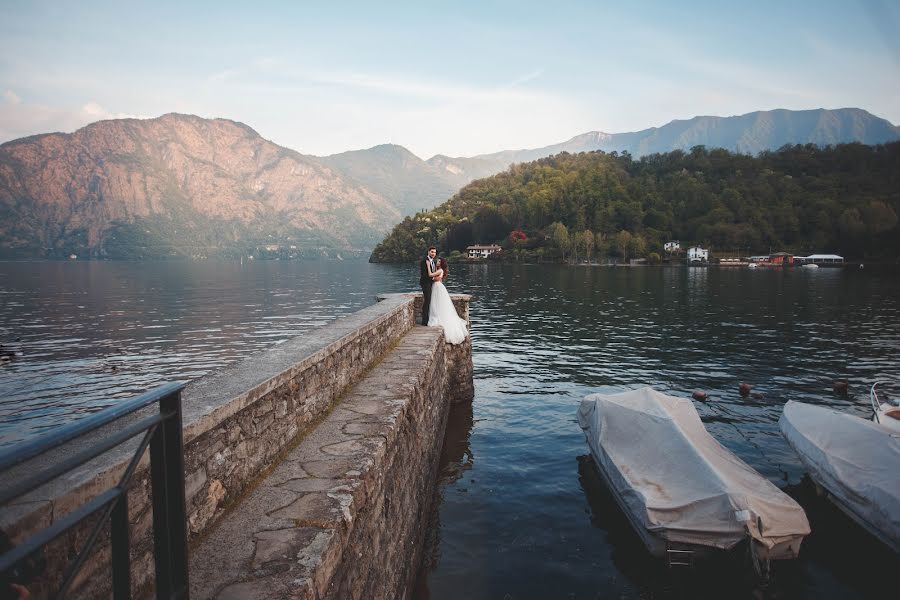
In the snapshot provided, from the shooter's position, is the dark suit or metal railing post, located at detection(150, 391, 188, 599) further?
the dark suit

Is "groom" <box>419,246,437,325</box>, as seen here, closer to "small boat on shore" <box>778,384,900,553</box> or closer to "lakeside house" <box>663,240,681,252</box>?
"small boat on shore" <box>778,384,900,553</box>

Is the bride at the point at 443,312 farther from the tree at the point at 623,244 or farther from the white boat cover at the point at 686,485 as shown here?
the tree at the point at 623,244

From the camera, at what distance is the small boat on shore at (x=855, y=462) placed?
9005 mm

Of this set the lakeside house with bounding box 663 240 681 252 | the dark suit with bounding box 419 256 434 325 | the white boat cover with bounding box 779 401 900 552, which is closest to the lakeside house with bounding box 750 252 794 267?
the lakeside house with bounding box 663 240 681 252

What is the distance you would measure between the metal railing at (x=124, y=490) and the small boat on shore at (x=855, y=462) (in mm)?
10953

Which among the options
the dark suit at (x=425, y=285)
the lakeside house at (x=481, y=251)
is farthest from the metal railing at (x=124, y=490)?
the lakeside house at (x=481, y=251)

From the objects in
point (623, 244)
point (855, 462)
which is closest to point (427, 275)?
point (855, 462)

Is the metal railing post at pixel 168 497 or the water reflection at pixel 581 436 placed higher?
the metal railing post at pixel 168 497

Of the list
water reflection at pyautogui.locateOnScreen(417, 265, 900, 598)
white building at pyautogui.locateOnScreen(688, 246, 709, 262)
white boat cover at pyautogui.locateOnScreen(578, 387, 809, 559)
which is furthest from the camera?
white building at pyautogui.locateOnScreen(688, 246, 709, 262)

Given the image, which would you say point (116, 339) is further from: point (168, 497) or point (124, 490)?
point (124, 490)

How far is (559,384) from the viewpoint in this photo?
68.9 ft

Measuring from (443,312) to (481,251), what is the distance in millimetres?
153797

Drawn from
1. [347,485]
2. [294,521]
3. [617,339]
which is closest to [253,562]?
[294,521]

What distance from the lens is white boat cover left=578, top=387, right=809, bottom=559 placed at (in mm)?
8109
